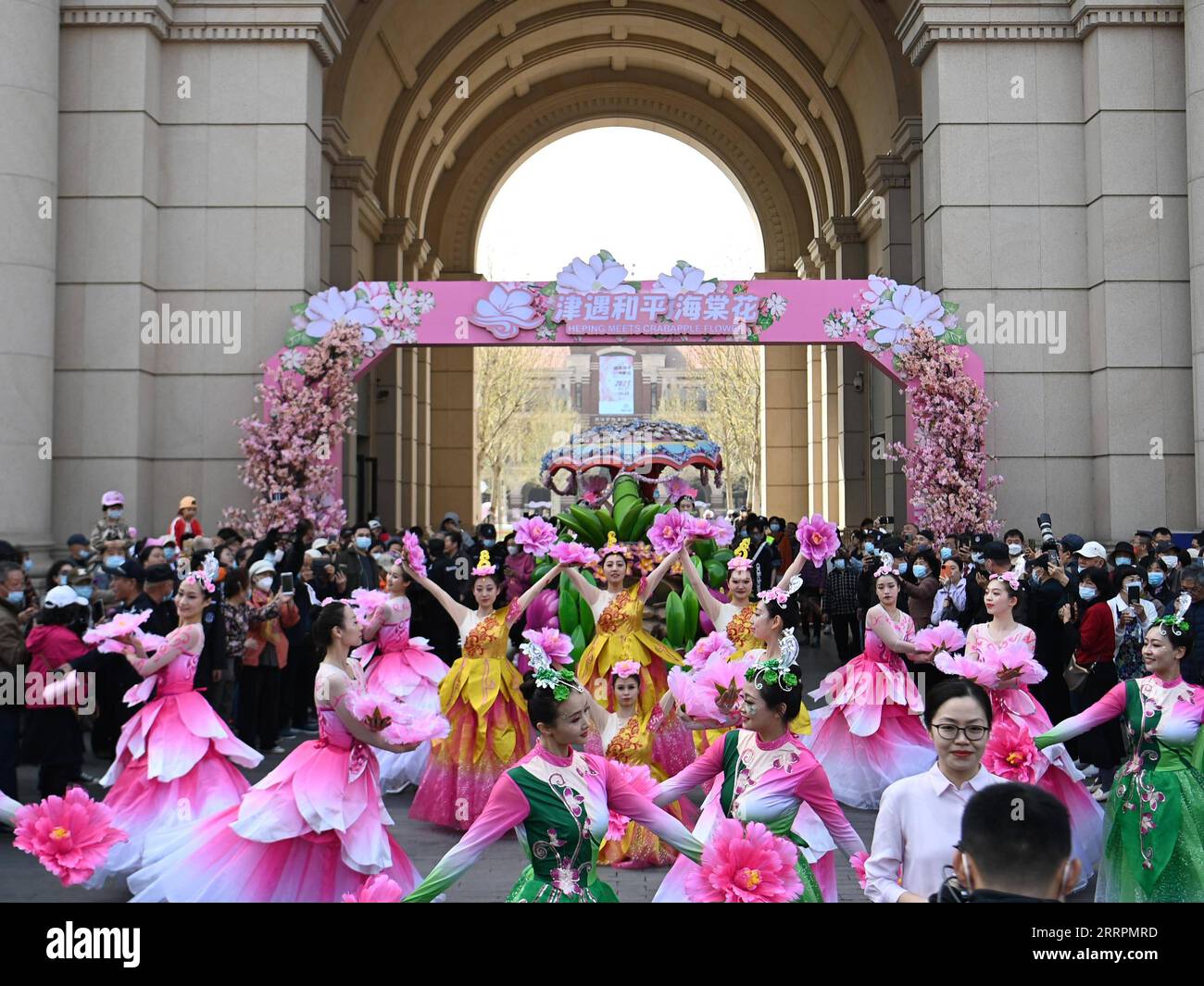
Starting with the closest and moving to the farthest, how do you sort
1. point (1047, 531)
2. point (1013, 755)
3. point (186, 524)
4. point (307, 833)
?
point (307, 833), point (1013, 755), point (186, 524), point (1047, 531)

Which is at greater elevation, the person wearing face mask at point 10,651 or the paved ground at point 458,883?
the person wearing face mask at point 10,651

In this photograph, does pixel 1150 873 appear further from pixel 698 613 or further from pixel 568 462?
pixel 568 462

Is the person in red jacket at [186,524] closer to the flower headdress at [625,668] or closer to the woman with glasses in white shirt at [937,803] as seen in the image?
the flower headdress at [625,668]

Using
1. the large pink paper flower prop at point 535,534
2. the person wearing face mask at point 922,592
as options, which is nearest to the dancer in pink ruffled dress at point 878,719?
the large pink paper flower prop at point 535,534

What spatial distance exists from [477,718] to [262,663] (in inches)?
111

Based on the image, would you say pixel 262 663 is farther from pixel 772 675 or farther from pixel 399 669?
pixel 772 675

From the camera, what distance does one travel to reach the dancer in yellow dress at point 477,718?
308 inches

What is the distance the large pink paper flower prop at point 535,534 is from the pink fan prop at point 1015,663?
349 centimetres

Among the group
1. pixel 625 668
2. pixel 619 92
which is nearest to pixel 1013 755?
pixel 625 668

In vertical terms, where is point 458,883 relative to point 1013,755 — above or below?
below

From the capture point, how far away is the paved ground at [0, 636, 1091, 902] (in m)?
6.17

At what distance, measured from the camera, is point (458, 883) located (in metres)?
6.44

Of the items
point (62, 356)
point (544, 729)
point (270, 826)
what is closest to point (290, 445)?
point (62, 356)

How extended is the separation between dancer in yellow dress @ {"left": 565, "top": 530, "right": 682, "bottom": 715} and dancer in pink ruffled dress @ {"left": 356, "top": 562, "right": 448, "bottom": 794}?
58.1 inches
